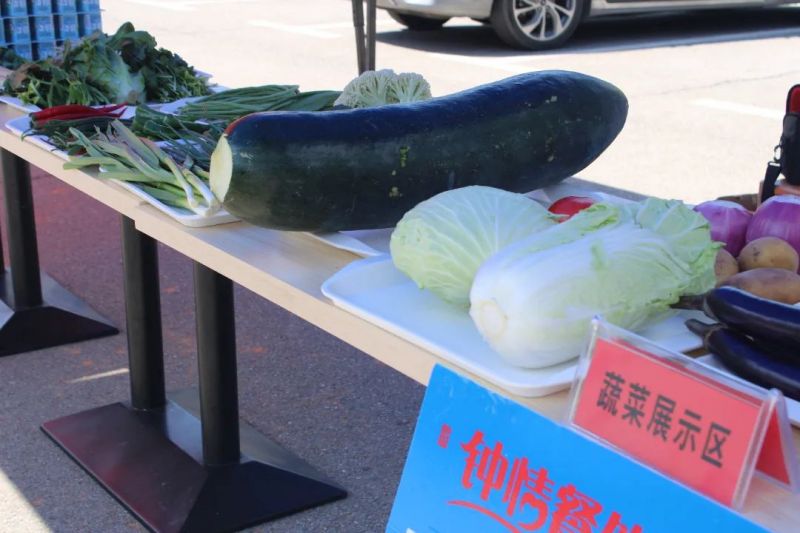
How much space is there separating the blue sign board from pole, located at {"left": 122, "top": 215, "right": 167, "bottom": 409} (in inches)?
69.2

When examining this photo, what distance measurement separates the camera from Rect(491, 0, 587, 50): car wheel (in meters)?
9.12

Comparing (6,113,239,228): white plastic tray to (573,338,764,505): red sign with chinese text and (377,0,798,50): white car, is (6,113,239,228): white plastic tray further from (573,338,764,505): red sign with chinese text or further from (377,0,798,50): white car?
(377,0,798,50): white car

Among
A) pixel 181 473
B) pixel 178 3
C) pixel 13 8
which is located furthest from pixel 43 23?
pixel 178 3

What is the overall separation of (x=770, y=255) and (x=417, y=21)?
9.26 meters

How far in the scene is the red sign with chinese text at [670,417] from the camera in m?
1.01

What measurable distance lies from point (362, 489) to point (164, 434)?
607 millimetres

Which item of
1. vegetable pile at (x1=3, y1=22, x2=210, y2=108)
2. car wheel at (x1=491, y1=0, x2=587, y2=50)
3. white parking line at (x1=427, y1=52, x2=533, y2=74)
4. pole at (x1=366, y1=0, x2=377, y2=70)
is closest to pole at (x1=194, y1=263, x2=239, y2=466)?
vegetable pile at (x1=3, y1=22, x2=210, y2=108)

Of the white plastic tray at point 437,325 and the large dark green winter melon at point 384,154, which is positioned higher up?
the large dark green winter melon at point 384,154

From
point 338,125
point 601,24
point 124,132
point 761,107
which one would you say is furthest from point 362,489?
point 601,24

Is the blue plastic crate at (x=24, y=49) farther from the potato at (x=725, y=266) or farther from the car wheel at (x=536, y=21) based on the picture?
the car wheel at (x=536, y=21)

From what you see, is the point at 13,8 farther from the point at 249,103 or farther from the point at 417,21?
the point at 417,21

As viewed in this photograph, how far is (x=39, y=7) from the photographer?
3.95 m

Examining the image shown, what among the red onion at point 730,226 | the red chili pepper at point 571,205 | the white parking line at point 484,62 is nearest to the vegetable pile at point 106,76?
the red chili pepper at point 571,205

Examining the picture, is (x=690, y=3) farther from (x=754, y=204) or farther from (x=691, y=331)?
(x=691, y=331)
